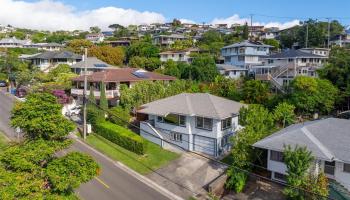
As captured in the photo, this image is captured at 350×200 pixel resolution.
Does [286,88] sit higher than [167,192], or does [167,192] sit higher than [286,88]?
[286,88]

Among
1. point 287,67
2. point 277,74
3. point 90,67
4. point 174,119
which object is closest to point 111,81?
point 174,119

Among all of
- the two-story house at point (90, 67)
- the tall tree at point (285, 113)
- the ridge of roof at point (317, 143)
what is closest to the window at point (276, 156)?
the ridge of roof at point (317, 143)

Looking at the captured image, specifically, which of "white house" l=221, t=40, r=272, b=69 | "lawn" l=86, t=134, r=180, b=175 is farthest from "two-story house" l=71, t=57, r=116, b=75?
"white house" l=221, t=40, r=272, b=69

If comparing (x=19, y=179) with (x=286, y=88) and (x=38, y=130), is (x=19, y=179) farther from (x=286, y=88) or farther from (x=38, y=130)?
(x=286, y=88)

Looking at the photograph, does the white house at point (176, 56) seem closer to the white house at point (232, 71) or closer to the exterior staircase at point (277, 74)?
the white house at point (232, 71)

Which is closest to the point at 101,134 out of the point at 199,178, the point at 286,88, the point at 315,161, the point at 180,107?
the point at 180,107

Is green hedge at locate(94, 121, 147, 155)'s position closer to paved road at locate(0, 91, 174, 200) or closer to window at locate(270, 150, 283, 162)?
paved road at locate(0, 91, 174, 200)

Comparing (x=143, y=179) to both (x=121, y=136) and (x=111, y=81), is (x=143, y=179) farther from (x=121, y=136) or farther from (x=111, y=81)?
(x=111, y=81)
